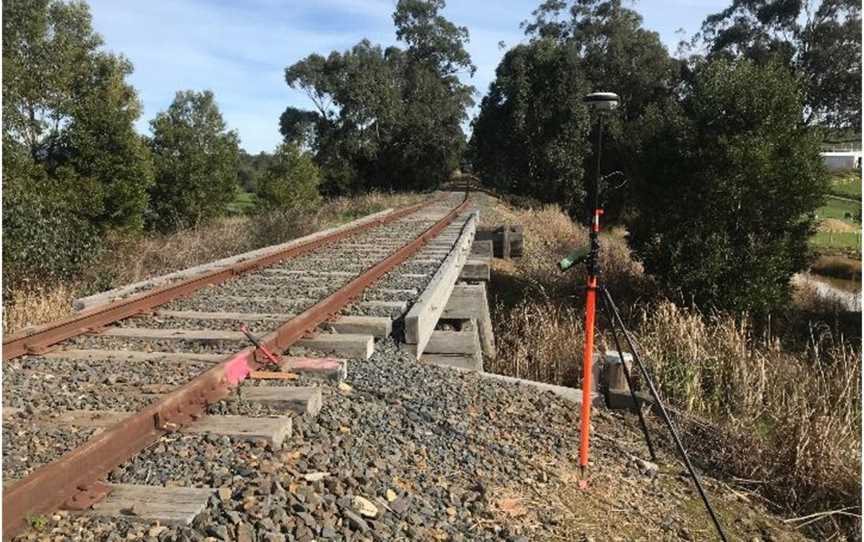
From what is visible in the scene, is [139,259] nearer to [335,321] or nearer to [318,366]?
[335,321]

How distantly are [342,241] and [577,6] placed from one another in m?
40.3

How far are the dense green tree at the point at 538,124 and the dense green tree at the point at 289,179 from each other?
9.14 metres

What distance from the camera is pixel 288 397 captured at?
11.5 ft

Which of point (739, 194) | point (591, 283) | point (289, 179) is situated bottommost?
point (591, 283)

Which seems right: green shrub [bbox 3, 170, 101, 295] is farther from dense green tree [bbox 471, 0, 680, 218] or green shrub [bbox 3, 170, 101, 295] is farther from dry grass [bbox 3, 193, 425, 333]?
dense green tree [bbox 471, 0, 680, 218]

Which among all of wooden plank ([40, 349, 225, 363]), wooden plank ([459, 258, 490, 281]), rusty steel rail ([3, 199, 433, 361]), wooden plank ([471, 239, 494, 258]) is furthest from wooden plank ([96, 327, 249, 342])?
wooden plank ([471, 239, 494, 258])

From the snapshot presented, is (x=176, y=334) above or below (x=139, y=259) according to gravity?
above

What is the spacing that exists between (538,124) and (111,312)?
2857 centimetres

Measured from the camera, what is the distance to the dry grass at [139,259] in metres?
7.83

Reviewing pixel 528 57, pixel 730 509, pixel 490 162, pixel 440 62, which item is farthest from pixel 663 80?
pixel 730 509

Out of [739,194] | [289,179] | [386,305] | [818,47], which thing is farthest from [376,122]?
[386,305]

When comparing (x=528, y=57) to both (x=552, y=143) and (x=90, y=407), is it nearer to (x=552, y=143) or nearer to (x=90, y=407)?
(x=552, y=143)

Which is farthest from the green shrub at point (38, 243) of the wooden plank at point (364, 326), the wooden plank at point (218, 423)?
the wooden plank at point (218, 423)

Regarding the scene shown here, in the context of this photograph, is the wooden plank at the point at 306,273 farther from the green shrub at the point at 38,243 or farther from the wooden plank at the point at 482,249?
the green shrub at the point at 38,243
